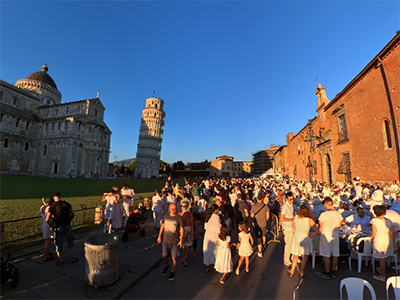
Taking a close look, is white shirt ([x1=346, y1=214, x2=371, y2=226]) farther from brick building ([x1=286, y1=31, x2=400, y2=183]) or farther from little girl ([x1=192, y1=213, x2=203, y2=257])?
brick building ([x1=286, y1=31, x2=400, y2=183])

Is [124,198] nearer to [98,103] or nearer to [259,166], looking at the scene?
[98,103]

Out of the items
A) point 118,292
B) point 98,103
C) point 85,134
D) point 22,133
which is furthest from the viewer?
point 98,103

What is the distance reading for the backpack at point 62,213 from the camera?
4.68 m

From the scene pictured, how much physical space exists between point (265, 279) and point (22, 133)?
62.1 m

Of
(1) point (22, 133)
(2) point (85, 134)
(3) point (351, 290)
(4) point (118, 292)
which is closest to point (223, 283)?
(4) point (118, 292)

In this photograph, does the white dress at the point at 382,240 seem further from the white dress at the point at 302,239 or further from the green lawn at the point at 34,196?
the green lawn at the point at 34,196

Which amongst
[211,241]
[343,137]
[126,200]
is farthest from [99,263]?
[343,137]

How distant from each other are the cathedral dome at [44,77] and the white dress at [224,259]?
247 feet

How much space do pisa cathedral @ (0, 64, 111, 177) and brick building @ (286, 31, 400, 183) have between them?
50801mm

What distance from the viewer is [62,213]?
15.5 ft

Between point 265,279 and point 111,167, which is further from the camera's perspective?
point 111,167

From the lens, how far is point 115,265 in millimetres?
4121

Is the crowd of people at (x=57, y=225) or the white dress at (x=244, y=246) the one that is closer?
the white dress at (x=244, y=246)

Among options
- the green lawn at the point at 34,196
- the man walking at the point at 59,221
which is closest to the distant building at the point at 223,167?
the green lawn at the point at 34,196
